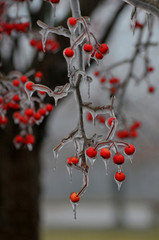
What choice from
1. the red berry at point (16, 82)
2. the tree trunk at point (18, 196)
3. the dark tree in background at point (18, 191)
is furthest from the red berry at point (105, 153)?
the tree trunk at point (18, 196)

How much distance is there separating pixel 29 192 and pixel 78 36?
11.9 ft

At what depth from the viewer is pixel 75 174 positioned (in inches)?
1199

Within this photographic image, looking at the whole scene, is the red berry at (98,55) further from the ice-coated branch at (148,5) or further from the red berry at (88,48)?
the ice-coated branch at (148,5)

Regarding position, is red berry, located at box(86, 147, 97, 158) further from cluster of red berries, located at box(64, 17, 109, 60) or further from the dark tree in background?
the dark tree in background

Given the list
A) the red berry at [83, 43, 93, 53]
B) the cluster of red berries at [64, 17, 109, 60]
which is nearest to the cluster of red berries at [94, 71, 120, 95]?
the cluster of red berries at [64, 17, 109, 60]

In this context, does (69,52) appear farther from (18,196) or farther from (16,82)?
(18,196)

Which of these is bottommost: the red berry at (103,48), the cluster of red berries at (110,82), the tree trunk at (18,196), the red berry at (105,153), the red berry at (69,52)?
the tree trunk at (18,196)

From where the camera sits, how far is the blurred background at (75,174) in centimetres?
472

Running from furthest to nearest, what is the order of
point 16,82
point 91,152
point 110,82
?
point 110,82, point 16,82, point 91,152

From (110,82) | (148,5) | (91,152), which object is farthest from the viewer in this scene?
(110,82)

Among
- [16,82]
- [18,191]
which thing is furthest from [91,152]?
[18,191]

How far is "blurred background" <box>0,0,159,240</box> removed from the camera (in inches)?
186

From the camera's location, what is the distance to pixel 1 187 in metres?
5.11

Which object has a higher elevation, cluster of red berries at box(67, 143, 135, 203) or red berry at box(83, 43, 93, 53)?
red berry at box(83, 43, 93, 53)
